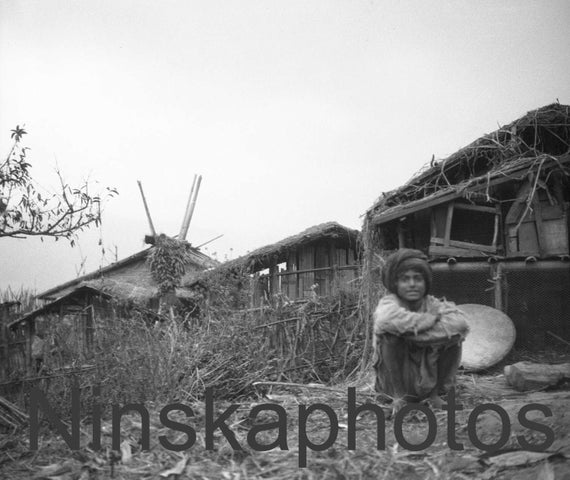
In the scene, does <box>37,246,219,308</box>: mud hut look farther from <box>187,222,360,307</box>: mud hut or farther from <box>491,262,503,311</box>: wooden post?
<box>491,262,503,311</box>: wooden post

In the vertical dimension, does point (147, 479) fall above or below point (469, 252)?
below

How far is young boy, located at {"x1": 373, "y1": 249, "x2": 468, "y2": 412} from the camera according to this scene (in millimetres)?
3781

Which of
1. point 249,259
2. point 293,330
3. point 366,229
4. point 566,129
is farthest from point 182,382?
point 249,259

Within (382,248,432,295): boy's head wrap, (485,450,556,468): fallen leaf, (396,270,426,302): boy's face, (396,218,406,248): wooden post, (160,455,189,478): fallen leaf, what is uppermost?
(396,218,406,248): wooden post

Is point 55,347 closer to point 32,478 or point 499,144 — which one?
point 32,478

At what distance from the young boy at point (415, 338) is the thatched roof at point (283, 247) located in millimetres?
10521

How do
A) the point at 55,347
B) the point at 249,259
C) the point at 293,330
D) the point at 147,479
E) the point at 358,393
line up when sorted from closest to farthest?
the point at 147,479
the point at 358,393
the point at 55,347
the point at 293,330
the point at 249,259

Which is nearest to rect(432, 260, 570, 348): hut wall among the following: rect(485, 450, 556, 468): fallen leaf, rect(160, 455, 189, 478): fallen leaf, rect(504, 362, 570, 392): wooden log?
rect(504, 362, 570, 392): wooden log

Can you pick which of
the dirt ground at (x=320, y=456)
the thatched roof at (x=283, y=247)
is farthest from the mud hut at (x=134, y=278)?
the dirt ground at (x=320, y=456)

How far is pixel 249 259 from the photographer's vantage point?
49.8ft

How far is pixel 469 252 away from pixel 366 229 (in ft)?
5.55

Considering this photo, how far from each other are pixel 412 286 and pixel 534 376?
2260 mm

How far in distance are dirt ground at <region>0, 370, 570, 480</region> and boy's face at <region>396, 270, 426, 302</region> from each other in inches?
37.1

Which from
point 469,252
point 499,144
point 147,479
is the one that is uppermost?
point 499,144
